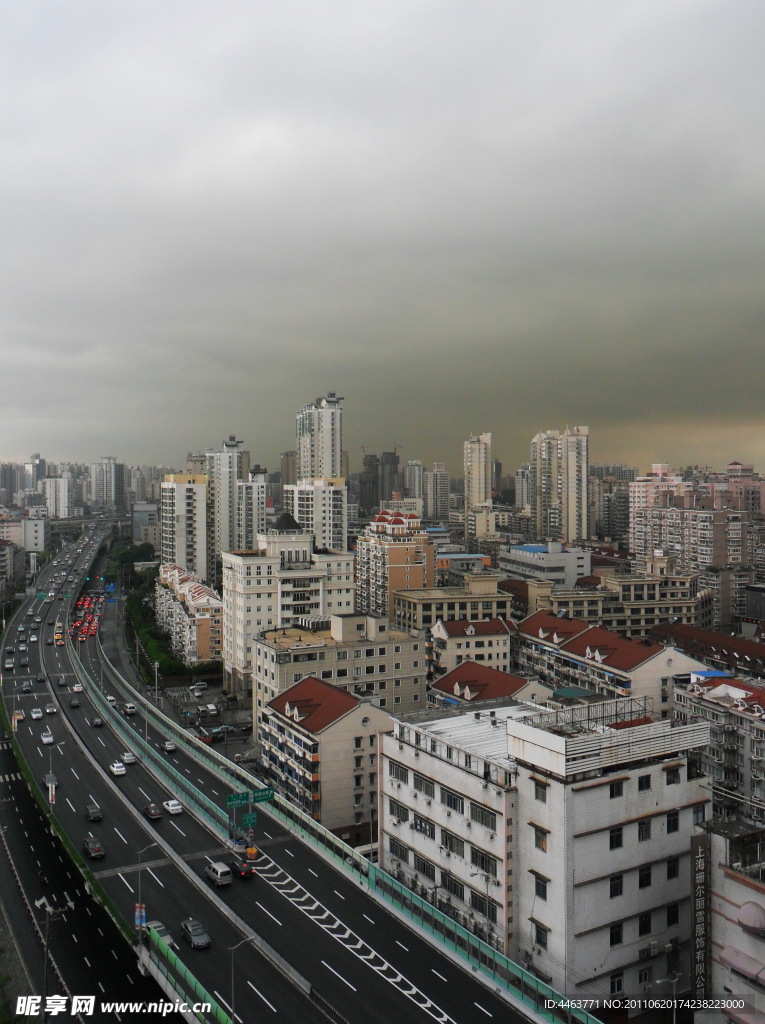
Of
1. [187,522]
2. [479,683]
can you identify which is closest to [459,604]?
[479,683]

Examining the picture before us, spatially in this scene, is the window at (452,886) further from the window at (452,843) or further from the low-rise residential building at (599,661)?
the low-rise residential building at (599,661)

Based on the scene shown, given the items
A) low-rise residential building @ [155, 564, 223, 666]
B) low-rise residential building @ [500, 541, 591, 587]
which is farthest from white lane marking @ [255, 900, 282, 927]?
low-rise residential building @ [500, 541, 591, 587]

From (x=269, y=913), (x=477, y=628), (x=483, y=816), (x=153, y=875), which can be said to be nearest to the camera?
(x=483, y=816)

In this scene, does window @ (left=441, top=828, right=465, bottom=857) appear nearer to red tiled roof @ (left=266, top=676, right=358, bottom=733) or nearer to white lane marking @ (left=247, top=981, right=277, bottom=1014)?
white lane marking @ (left=247, top=981, right=277, bottom=1014)

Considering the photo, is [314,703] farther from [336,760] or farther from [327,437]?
[327,437]

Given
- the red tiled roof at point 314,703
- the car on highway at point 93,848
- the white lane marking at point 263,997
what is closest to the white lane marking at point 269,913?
the white lane marking at point 263,997

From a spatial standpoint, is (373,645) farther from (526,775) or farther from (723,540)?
(723,540)
